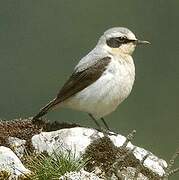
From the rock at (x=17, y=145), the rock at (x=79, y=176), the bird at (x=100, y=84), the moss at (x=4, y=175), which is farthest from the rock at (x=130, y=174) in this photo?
the bird at (x=100, y=84)

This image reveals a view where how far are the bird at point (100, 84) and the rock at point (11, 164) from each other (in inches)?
105

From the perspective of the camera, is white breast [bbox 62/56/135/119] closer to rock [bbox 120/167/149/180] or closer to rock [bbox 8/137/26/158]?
rock [bbox 8/137/26/158]

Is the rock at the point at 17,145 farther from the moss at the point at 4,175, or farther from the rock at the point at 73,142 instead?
the moss at the point at 4,175

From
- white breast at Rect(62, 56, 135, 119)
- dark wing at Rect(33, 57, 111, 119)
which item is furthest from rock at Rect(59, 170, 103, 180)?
dark wing at Rect(33, 57, 111, 119)

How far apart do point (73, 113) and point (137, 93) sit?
6.01 m

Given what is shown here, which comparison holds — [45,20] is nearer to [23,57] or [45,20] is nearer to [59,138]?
[23,57]

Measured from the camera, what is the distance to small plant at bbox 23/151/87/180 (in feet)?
40.2

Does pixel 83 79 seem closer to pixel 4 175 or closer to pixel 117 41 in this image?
pixel 117 41

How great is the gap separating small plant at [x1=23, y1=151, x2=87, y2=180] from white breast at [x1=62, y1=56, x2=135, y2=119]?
3.11 m

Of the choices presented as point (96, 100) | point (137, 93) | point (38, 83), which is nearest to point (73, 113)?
point (137, 93)

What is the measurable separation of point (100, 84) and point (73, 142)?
224cm

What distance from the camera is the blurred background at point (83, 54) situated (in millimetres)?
40812

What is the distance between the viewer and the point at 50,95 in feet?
166

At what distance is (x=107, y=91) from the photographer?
1570 centimetres
